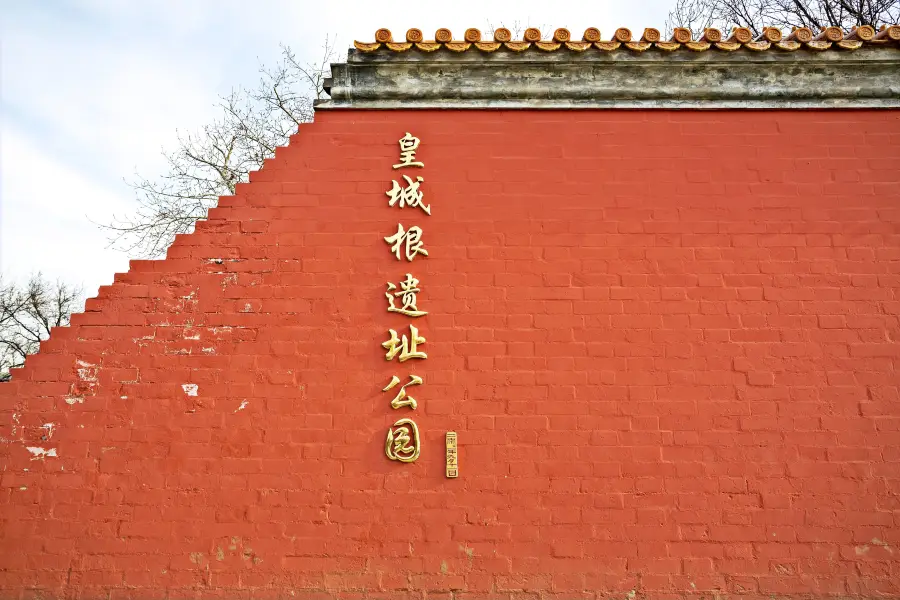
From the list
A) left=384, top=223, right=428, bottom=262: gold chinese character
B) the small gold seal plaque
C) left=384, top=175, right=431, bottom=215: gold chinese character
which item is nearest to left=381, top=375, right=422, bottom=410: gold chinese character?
the small gold seal plaque

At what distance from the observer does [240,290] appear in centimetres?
483

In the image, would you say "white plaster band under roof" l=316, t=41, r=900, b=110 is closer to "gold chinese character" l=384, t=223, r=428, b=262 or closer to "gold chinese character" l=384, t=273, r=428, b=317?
"gold chinese character" l=384, t=223, r=428, b=262

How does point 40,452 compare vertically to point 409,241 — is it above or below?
below

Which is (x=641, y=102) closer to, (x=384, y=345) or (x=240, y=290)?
(x=384, y=345)

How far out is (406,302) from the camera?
4801mm

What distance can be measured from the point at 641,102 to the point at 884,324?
2.52m

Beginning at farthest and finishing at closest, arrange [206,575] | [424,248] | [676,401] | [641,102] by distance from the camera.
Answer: [641,102]
[424,248]
[676,401]
[206,575]

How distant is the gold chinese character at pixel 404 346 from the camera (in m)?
4.69

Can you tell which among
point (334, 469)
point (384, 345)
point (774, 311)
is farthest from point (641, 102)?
point (334, 469)

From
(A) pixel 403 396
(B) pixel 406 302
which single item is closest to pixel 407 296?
(B) pixel 406 302

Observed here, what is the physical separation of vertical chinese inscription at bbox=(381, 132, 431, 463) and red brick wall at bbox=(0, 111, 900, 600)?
0.07 meters

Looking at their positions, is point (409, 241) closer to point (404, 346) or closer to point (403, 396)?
point (404, 346)

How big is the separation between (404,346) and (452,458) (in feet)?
2.89

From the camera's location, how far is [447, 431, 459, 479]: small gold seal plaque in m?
4.50
